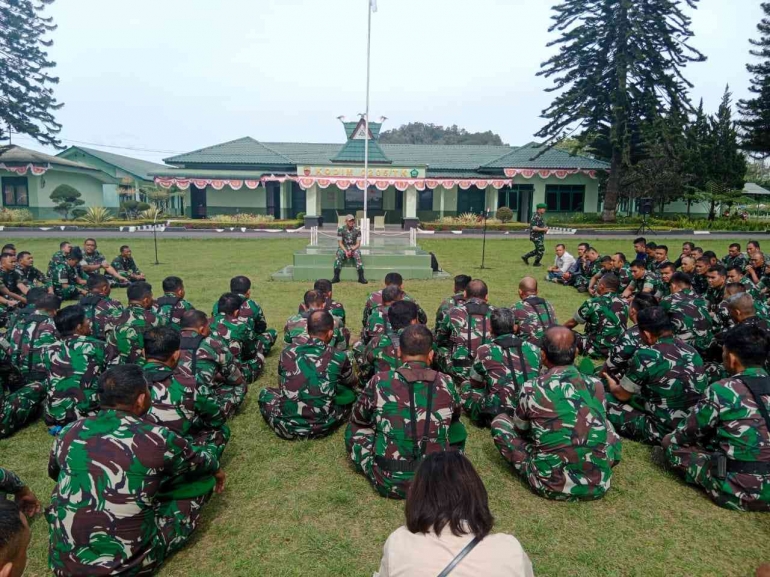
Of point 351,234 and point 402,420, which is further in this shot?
point 351,234

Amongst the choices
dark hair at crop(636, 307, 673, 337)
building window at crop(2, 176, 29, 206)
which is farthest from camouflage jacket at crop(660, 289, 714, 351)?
building window at crop(2, 176, 29, 206)

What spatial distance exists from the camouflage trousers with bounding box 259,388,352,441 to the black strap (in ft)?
9.62

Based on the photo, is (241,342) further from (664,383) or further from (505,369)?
(664,383)

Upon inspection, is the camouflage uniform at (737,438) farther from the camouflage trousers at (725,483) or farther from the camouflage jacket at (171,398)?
the camouflage jacket at (171,398)

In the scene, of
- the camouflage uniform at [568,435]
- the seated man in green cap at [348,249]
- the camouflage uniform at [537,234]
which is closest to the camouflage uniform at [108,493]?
the camouflage uniform at [568,435]

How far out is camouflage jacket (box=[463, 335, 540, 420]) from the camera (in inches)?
185

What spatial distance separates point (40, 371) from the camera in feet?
17.6

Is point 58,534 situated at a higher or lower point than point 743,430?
lower

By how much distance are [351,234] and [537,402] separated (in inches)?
391

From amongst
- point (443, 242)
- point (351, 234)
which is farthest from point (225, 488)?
point (443, 242)

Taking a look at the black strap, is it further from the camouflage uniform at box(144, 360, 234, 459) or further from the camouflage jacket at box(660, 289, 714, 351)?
the camouflage jacket at box(660, 289, 714, 351)

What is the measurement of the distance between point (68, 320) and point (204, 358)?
1246 millimetres

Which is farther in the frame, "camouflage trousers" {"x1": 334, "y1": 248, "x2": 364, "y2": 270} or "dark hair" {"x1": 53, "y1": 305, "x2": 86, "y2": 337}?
"camouflage trousers" {"x1": 334, "y1": 248, "x2": 364, "y2": 270}

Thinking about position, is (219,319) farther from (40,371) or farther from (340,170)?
(340,170)
